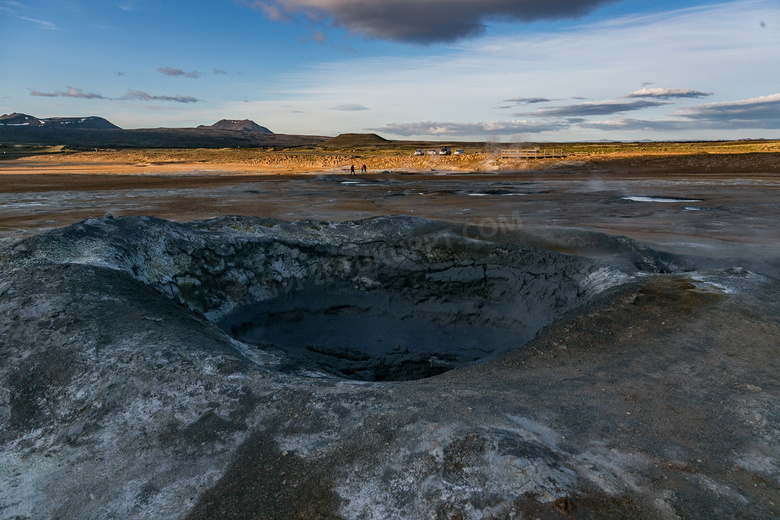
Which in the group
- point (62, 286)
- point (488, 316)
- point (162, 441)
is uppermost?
point (62, 286)

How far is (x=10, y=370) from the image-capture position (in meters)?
4.02

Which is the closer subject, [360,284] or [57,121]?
[360,284]

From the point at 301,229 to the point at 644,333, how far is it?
6085mm

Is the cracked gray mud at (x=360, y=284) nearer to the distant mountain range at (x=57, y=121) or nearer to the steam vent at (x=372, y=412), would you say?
the steam vent at (x=372, y=412)

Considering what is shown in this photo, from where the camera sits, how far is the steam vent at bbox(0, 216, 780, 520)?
9.11ft

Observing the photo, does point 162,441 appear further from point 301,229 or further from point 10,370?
point 301,229

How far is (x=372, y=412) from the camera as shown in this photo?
348 centimetres

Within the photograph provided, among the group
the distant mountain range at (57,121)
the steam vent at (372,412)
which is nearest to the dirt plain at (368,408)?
the steam vent at (372,412)

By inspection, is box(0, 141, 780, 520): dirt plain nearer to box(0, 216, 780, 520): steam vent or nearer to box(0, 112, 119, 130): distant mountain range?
box(0, 216, 780, 520): steam vent

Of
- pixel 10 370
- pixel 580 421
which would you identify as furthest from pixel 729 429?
pixel 10 370

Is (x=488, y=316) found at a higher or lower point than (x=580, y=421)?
lower

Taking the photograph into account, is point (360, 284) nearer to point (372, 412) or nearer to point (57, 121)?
point (372, 412)

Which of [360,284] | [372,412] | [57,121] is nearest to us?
[372,412]

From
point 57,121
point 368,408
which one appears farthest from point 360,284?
point 57,121
